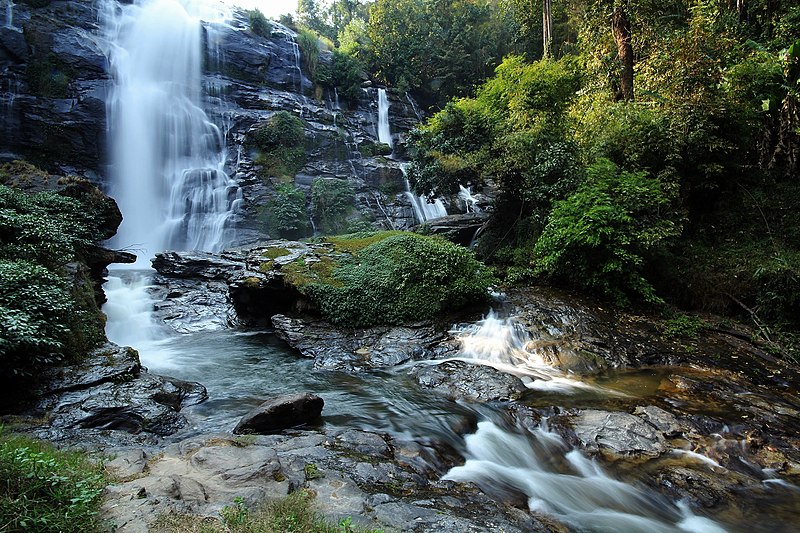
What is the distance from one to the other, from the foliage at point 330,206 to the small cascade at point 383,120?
25.3 feet

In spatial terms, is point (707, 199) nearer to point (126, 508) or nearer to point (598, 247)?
point (598, 247)

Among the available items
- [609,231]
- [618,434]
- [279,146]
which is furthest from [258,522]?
[279,146]

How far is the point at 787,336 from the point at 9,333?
42.6 ft

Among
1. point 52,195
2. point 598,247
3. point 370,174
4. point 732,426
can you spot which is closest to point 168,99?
point 370,174

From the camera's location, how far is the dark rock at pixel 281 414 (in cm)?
538

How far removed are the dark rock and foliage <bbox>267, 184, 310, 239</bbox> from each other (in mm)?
15667

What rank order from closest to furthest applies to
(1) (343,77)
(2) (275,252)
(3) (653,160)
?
(3) (653,160) → (2) (275,252) → (1) (343,77)

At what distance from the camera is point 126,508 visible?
2891 mm

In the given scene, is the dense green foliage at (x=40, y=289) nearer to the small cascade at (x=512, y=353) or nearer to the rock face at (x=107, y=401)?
the rock face at (x=107, y=401)

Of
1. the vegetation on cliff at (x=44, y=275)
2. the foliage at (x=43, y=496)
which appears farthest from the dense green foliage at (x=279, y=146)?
the foliage at (x=43, y=496)

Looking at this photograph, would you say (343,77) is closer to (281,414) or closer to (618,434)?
(281,414)

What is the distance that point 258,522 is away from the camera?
2.80 meters

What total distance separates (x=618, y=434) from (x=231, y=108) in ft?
83.0

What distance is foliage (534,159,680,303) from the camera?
973cm
